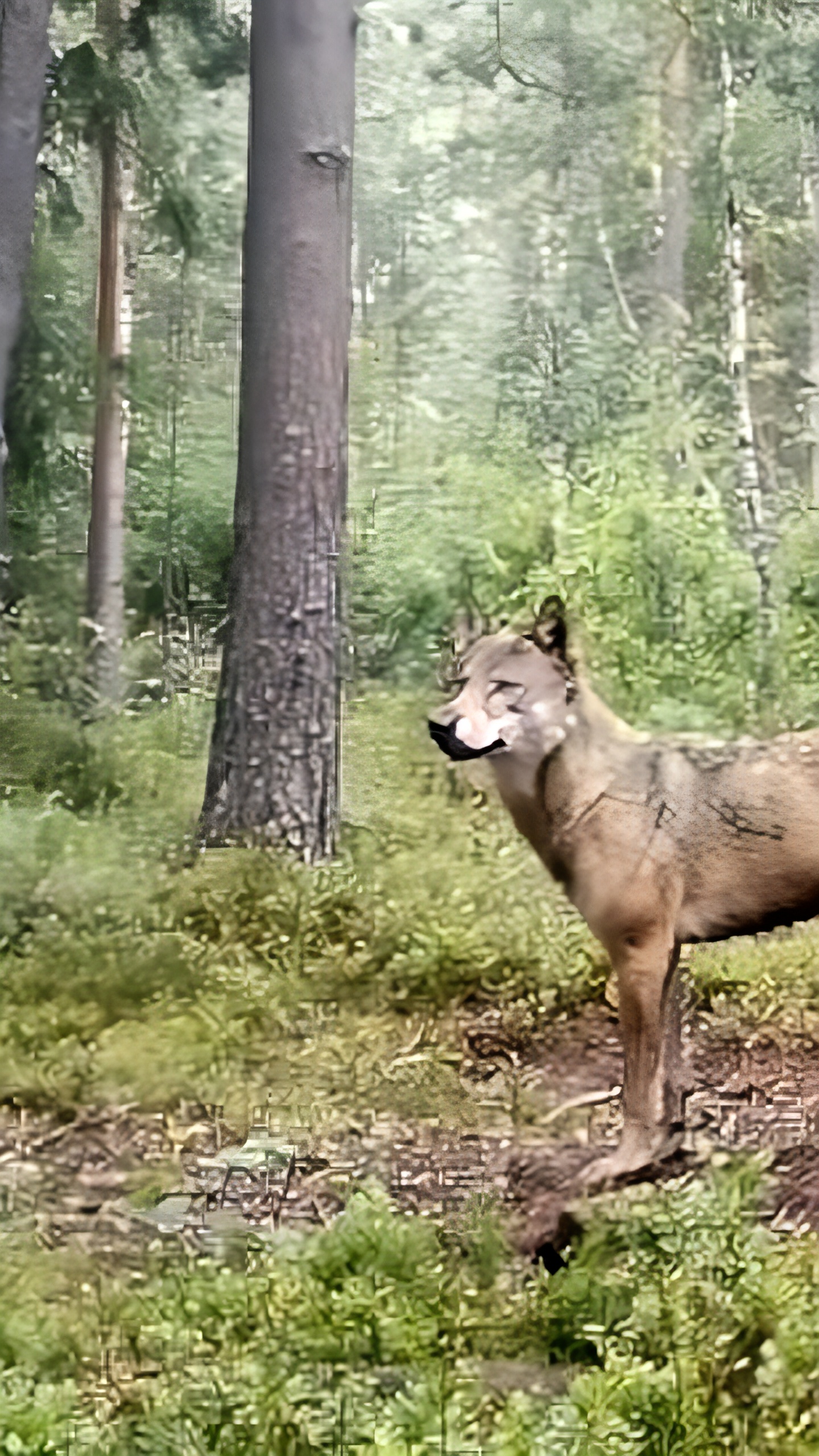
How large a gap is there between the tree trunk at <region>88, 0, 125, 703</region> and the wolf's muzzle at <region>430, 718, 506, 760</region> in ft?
2.10

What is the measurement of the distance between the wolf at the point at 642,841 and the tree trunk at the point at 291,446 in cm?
34

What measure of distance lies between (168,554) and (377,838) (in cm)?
66

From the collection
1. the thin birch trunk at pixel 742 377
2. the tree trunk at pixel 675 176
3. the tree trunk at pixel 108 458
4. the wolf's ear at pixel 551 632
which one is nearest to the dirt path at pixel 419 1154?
the wolf's ear at pixel 551 632

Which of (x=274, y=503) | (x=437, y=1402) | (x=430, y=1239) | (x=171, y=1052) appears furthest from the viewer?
(x=274, y=503)

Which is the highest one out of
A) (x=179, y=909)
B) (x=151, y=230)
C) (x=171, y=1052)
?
(x=151, y=230)

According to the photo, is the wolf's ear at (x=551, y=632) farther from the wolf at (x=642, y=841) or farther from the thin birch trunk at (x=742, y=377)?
the thin birch trunk at (x=742, y=377)

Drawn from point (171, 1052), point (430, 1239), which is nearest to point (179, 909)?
point (171, 1052)

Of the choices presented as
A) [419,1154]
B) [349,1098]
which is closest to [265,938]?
[349,1098]

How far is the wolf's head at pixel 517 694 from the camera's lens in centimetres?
281

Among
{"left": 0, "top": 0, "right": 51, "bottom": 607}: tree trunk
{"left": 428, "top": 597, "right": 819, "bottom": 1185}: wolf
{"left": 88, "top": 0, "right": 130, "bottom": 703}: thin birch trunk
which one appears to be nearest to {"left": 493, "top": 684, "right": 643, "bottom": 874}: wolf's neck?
{"left": 428, "top": 597, "right": 819, "bottom": 1185}: wolf

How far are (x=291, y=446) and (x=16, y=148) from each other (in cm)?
87

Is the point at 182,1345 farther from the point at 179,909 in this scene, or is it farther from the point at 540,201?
the point at 540,201

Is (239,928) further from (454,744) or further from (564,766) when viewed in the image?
(564,766)

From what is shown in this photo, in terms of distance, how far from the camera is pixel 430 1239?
108 inches
